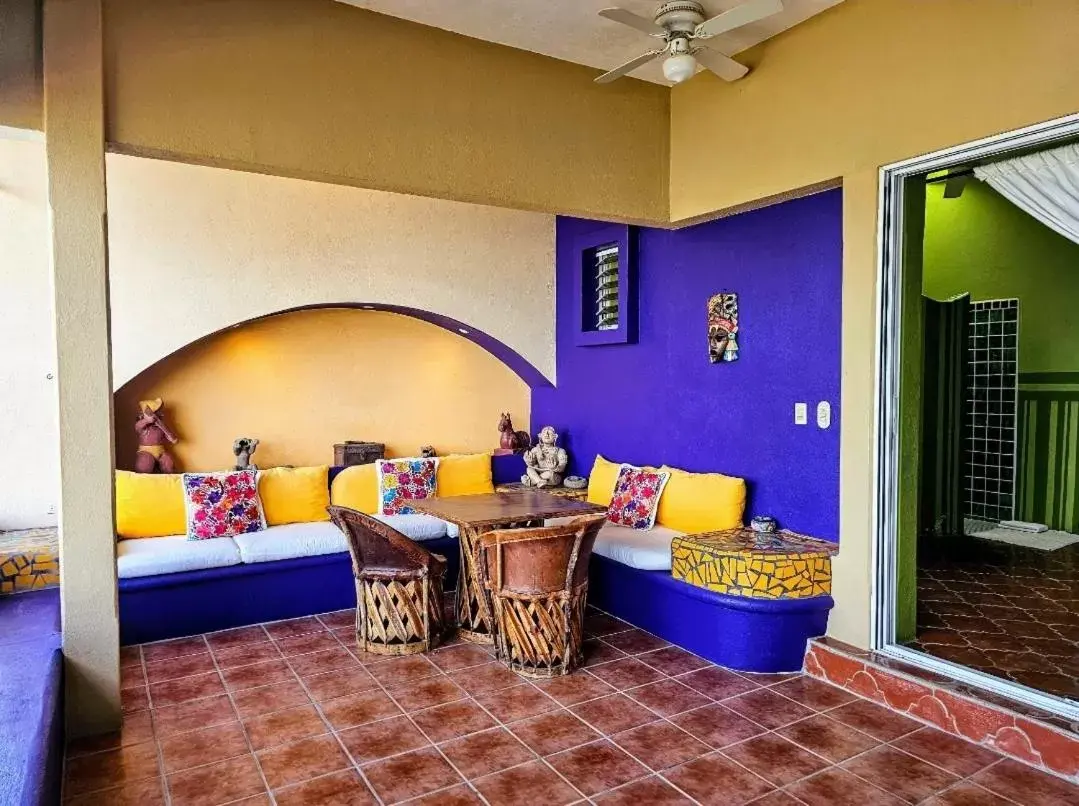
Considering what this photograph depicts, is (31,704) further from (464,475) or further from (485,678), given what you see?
(464,475)

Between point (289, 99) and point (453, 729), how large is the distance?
304cm

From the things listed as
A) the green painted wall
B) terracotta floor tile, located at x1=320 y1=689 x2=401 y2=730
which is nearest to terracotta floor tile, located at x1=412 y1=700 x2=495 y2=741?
terracotta floor tile, located at x1=320 y1=689 x2=401 y2=730

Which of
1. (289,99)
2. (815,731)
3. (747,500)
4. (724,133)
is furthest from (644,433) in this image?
(289,99)

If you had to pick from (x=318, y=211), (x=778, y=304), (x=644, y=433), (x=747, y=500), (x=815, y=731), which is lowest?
(x=815, y=731)

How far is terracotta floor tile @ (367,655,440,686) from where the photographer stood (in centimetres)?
392

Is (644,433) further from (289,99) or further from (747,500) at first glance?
(289,99)

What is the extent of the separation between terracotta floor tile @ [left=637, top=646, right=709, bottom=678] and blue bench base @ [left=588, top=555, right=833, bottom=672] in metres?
0.05

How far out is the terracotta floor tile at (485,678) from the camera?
381 centimetres

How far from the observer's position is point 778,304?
179 inches

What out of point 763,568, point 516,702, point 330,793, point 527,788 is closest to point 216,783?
point 330,793

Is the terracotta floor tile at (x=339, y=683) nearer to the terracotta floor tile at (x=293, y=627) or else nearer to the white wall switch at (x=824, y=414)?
the terracotta floor tile at (x=293, y=627)

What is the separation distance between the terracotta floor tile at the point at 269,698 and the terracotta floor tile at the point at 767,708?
6.88ft

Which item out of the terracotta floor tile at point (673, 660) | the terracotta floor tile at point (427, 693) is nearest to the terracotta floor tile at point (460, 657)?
the terracotta floor tile at point (427, 693)

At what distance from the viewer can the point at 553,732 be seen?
3332 millimetres
